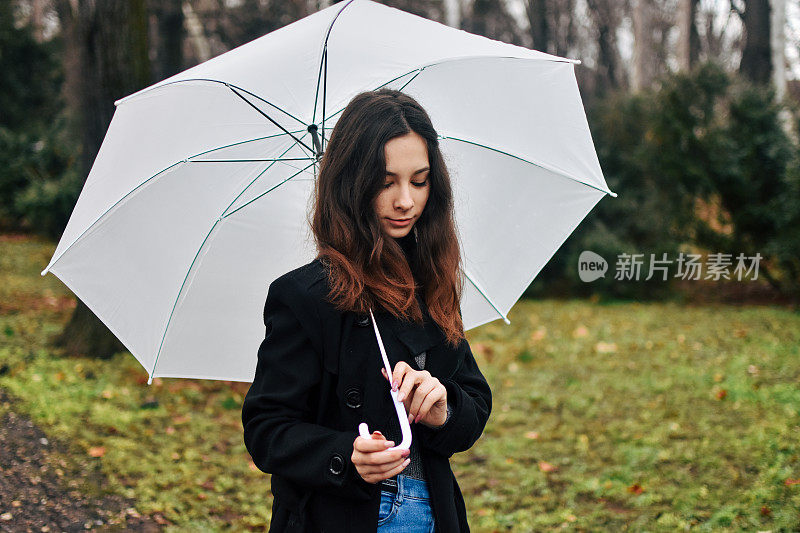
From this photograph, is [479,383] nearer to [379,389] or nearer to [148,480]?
[379,389]

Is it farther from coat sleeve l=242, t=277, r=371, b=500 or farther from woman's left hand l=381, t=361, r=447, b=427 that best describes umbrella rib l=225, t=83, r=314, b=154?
woman's left hand l=381, t=361, r=447, b=427

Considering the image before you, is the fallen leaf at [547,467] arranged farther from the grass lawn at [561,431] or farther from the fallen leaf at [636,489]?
the fallen leaf at [636,489]

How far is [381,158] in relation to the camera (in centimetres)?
172

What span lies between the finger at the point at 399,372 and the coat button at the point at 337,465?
0.65 ft

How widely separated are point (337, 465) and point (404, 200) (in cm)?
64

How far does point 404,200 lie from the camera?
68.2 inches

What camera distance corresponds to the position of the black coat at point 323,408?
1.59 m

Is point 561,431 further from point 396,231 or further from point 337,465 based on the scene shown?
point 337,465

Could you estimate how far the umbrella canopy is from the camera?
2.07 m

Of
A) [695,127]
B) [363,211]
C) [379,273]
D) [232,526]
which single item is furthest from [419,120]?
[695,127]

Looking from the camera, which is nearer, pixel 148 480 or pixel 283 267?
pixel 283 267

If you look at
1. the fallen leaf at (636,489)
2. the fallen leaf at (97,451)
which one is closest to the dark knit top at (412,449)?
the fallen leaf at (636,489)

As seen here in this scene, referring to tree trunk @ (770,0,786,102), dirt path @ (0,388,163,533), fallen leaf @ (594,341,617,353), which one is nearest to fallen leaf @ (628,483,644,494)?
dirt path @ (0,388,163,533)

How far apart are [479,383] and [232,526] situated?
8.79ft
